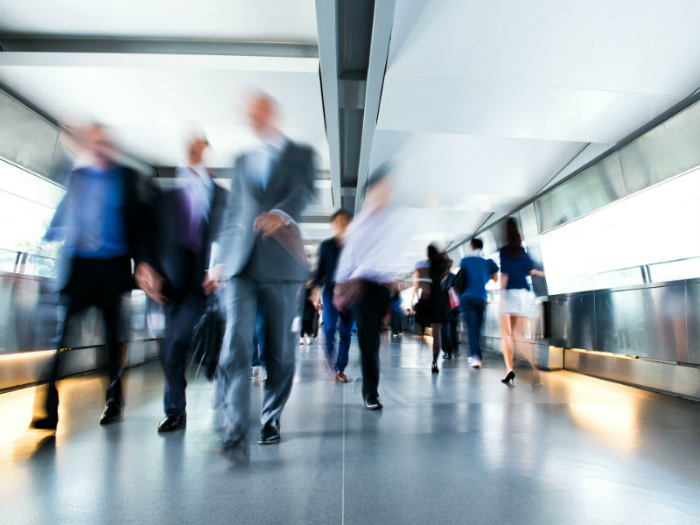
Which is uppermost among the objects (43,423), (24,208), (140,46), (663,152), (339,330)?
(140,46)

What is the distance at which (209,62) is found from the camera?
Result: 21.4 ft

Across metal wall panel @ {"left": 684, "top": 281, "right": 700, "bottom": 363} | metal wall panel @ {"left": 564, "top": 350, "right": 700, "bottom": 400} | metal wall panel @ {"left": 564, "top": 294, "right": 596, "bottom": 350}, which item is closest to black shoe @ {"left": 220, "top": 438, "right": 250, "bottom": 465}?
metal wall panel @ {"left": 564, "top": 350, "right": 700, "bottom": 400}

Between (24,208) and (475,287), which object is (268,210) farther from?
(24,208)

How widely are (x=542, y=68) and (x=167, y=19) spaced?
5210 millimetres

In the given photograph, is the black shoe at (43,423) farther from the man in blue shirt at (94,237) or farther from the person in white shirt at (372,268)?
the person in white shirt at (372,268)

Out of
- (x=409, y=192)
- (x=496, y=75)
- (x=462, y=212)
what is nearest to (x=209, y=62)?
(x=496, y=75)

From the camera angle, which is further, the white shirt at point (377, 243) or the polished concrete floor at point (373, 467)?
the white shirt at point (377, 243)

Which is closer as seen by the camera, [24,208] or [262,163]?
[262,163]

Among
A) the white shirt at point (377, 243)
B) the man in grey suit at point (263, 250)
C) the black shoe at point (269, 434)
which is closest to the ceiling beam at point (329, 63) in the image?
the white shirt at point (377, 243)

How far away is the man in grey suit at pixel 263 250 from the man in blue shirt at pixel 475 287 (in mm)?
5014

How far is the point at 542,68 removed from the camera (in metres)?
6.07

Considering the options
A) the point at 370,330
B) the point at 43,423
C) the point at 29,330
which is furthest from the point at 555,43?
the point at 29,330

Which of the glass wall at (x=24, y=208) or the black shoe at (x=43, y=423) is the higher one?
the glass wall at (x=24, y=208)

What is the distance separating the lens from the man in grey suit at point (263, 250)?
8.41 feet
